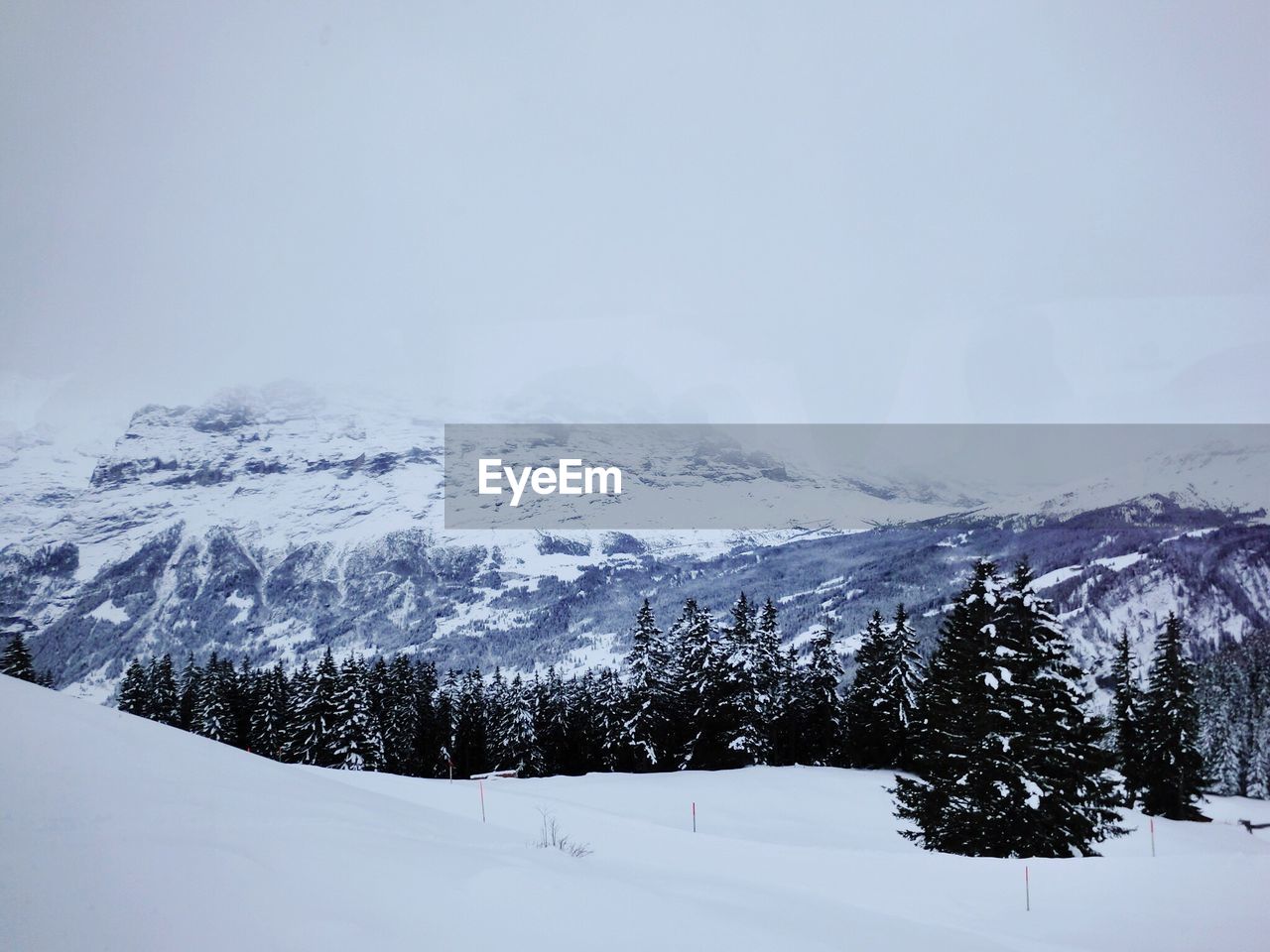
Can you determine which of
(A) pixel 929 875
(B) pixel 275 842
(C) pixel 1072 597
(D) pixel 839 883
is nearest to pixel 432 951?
(B) pixel 275 842

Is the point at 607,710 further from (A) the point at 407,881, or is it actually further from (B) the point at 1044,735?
(A) the point at 407,881

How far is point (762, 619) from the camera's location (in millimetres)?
43094

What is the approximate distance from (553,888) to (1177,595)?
227498 mm

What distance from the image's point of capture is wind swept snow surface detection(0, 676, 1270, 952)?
3650 millimetres

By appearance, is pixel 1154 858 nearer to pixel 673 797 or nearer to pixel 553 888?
pixel 553 888

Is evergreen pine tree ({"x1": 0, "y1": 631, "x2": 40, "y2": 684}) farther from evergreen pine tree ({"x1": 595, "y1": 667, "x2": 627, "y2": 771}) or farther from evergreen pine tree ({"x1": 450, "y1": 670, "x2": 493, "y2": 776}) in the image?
evergreen pine tree ({"x1": 595, "y1": 667, "x2": 627, "y2": 771})

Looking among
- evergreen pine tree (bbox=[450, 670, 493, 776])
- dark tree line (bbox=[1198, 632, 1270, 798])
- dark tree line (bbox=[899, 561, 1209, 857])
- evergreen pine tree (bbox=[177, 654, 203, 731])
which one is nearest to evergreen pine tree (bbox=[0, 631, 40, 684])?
evergreen pine tree (bbox=[177, 654, 203, 731])

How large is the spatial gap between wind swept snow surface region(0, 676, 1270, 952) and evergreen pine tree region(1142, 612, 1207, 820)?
2871 centimetres

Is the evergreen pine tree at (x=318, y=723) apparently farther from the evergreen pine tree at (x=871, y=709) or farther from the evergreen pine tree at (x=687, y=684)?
the evergreen pine tree at (x=871, y=709)

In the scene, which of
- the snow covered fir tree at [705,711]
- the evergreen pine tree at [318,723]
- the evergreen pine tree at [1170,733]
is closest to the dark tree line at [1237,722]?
the evergreen pine tree at [1170,733]

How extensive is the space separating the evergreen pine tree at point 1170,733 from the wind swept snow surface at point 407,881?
28711 mm

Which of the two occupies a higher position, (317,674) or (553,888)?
(553,888)

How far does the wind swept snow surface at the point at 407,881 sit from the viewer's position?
365 cm

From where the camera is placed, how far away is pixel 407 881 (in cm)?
488
